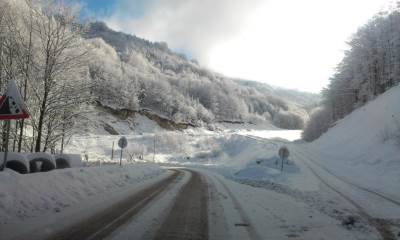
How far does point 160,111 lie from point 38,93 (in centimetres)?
10162

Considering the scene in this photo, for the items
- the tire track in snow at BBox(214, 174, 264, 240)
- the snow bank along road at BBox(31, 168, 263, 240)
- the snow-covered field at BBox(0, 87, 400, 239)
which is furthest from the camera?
the snow-covered field at BBox(0, 87, 400, 239)

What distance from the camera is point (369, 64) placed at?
194 feet

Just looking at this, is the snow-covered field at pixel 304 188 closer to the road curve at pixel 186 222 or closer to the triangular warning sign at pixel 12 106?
the road curve at pixel 186 222

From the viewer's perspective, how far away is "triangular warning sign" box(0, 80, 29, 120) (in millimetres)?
9805

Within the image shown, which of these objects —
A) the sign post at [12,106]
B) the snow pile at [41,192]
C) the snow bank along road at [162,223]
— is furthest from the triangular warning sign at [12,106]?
the snow bank along road at [162,223]

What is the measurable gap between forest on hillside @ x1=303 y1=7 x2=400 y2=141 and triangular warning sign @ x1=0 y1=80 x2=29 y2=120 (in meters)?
53.6

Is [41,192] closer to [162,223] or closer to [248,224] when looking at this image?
[162,223]

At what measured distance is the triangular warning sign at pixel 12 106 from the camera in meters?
9.80

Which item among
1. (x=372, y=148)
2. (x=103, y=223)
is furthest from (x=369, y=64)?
(x=103, y=223)

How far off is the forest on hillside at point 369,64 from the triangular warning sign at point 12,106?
53.6 meters

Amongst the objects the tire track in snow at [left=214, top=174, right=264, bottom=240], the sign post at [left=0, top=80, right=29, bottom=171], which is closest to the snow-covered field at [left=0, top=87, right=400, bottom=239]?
the tire track in snow at [left=214, top=174, right=264, bottom=240]

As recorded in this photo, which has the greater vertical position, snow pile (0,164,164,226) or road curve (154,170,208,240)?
snow pile (0,164,164,226)

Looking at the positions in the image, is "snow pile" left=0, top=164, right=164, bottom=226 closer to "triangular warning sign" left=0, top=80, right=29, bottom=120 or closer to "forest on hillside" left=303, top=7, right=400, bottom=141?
"triangular warning sign" left=0, top=80, right=29, bottom=120

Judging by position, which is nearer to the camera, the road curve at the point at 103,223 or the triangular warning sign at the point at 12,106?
the road curve at the point at 103,223
